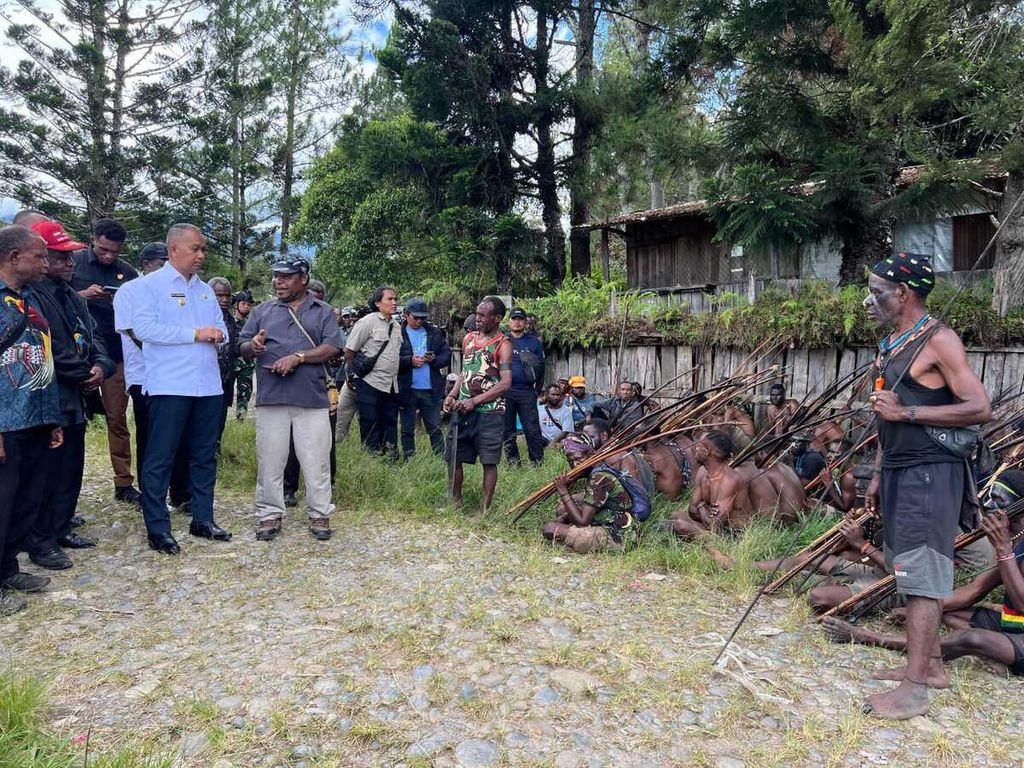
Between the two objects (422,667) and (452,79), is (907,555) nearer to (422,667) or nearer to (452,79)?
(422,667)

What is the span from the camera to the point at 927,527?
2.90 m

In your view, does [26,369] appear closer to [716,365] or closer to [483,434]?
[483,434]

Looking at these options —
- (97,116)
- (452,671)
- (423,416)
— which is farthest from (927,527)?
(97,116)

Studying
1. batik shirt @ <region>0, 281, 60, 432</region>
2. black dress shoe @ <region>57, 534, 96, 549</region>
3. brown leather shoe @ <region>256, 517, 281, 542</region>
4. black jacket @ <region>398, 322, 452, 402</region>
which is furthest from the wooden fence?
batik shirt @ <region>0, 281, 60, 432</region>

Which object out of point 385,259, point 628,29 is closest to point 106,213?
point 385,259

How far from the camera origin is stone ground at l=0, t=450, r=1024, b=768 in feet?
8.63

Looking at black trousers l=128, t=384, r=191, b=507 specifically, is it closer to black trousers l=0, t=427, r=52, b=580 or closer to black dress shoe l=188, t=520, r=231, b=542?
black dress shoe l=188, t=520, r=231, b=542

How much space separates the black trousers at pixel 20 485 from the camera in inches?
139

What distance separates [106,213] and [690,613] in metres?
18.5

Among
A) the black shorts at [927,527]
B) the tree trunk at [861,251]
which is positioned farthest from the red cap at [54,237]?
the tree trunk at [861,251]

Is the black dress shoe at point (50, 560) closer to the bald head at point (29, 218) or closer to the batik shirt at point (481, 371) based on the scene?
the bald head at point (29, 218)

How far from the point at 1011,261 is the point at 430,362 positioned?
17.8ft

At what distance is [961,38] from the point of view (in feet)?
21.0

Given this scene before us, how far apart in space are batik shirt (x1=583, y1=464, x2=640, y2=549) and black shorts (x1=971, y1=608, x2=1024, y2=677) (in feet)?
6.61
